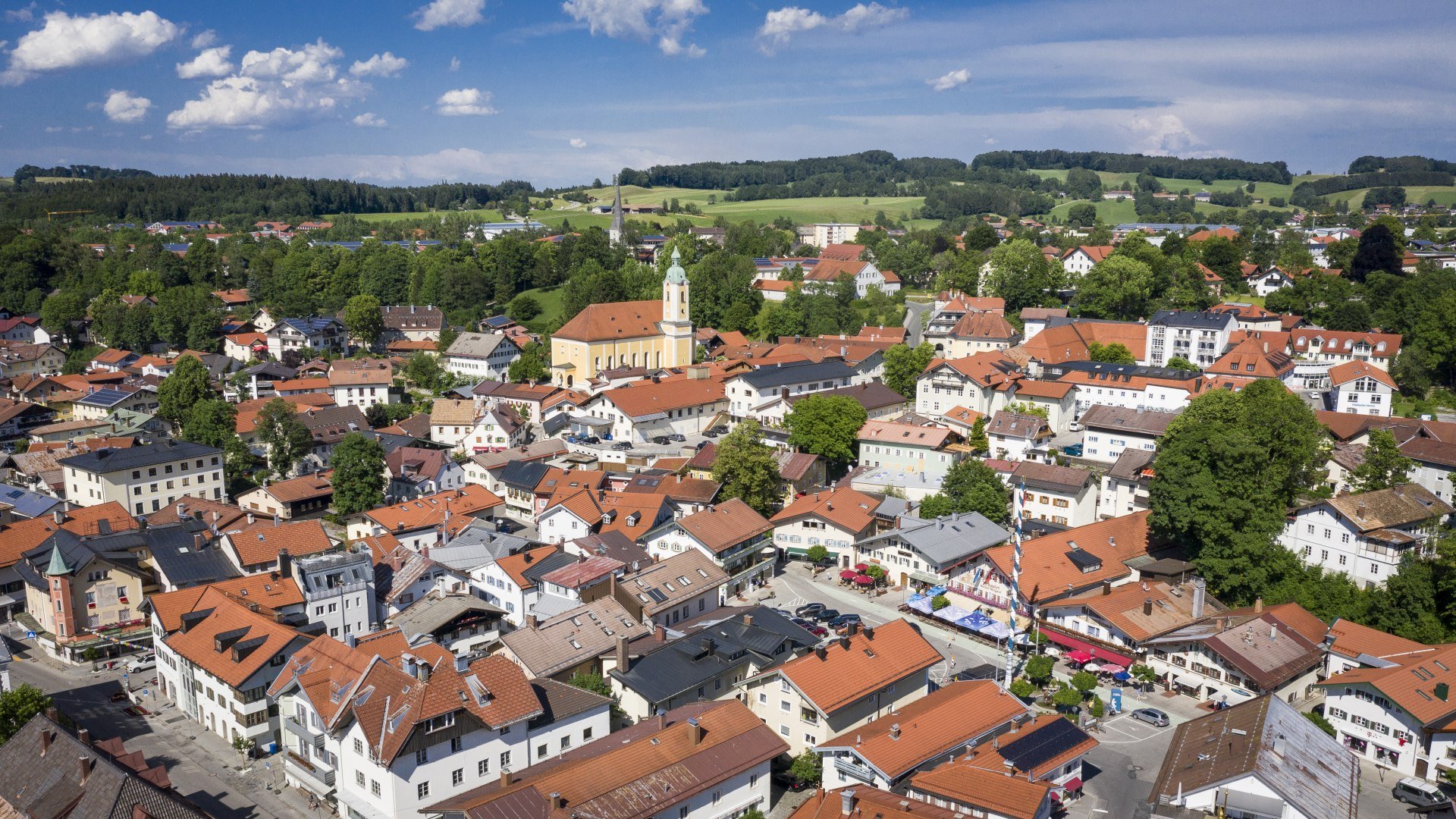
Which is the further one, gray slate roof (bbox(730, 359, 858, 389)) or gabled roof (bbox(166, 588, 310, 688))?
gray slate roof (bbox(730, 359, 858, 389))

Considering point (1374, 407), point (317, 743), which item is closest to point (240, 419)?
point (317, 743)

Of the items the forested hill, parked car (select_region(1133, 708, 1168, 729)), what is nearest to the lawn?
parked car (select_region(1133, 708, 1168, 729))

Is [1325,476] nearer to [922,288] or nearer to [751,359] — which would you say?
[751,359]

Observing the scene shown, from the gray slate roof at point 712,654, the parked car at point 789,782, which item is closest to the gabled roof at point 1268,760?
the parked car at point 789,782

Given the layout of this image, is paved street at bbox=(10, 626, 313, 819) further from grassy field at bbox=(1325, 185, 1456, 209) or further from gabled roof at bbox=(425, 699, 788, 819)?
grassy field at bbox=(1325, 185, 1456, 209)

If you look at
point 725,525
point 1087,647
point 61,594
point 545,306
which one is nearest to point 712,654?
point 725,525
